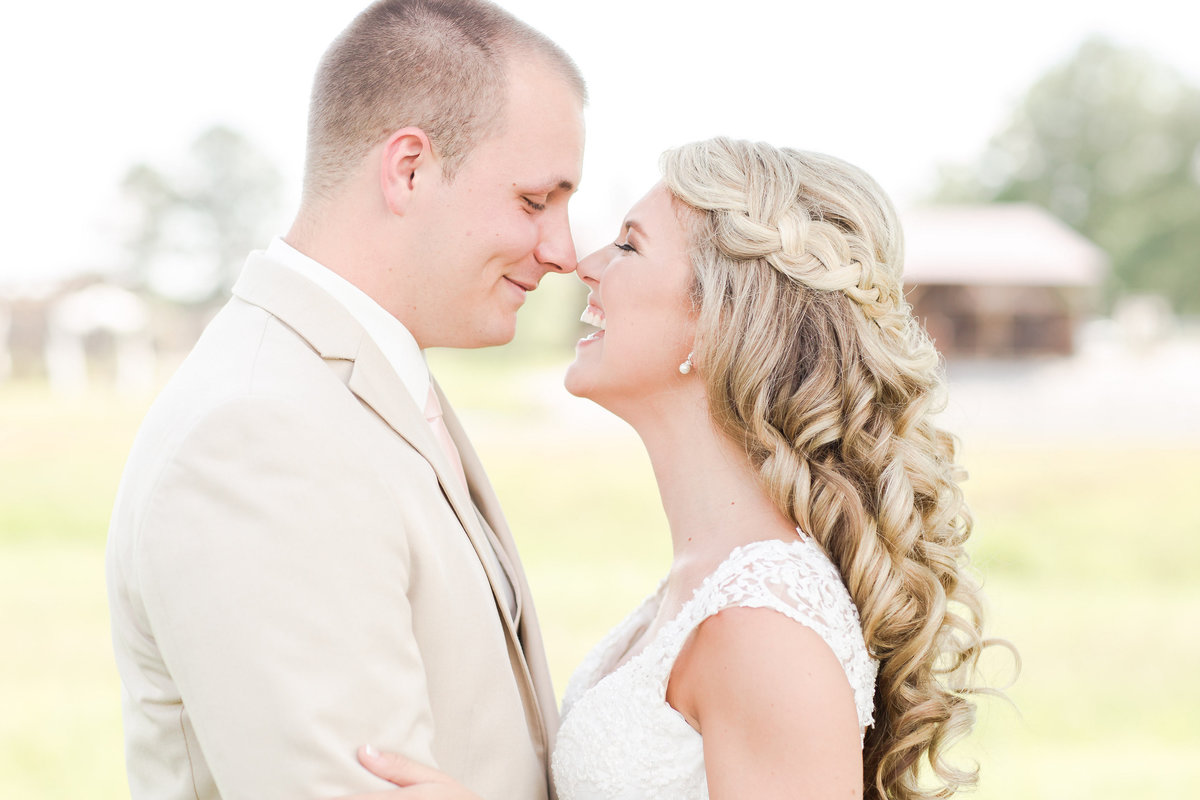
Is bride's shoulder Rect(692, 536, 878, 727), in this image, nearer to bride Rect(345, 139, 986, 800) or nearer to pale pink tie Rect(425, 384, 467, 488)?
bride Rect(345, 139, 986, 800)

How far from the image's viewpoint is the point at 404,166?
2557 mm

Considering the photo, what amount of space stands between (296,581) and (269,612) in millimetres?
68

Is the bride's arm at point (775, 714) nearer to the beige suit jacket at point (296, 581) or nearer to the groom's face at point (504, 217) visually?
the beige suit jacket at point (296, 581)

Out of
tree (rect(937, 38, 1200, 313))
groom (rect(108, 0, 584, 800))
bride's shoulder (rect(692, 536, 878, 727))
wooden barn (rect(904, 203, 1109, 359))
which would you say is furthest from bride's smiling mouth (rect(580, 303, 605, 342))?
tree (rect(937, 38, 1200, 313))

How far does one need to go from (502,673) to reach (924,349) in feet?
4.81

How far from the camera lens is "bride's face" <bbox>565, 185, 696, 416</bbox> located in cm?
285

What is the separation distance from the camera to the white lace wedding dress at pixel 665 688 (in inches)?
96.7

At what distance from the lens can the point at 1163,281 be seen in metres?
55.9

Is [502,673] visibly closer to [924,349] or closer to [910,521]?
[910,521]

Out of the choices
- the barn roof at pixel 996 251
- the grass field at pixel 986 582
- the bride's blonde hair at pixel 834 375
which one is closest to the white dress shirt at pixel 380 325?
the bride's blonde hair at pixel 834 375

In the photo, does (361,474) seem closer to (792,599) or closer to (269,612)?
(269,612)

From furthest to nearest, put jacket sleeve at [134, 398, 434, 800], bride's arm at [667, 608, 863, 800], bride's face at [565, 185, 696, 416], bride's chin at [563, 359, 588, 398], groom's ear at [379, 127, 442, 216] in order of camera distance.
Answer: bride's chin at [563, 359, 588, 398] → bride's face at [565, 185, 696, 416] → groom's ear at [379, 127, 442, 216] → bride's arm at [667, 608, 863, 800] → jacket sleeve at [134, 398, 434, 800]

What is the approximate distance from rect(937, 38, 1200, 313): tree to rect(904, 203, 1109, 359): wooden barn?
2575 cm

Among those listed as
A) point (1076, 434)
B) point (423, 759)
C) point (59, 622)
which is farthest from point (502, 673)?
point (1076, 434)
